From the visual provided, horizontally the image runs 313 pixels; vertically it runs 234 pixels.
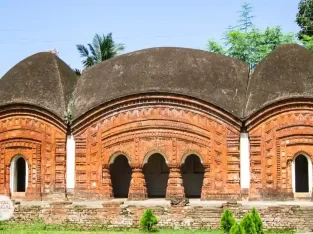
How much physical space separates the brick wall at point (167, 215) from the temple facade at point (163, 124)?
9.95 ft

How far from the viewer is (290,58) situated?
57.3 feet

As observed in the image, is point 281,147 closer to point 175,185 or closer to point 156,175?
point 175,185

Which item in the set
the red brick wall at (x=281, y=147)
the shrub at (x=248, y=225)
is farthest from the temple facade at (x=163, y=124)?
the shrub at (x=248, y=225)

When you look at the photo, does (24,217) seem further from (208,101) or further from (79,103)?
(208,101)

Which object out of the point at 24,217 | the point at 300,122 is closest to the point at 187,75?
the point at 300,122

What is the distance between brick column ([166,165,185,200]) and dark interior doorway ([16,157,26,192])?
15.8ft

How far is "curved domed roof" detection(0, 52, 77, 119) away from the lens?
703 inches

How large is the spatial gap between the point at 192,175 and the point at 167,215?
19.6 ft

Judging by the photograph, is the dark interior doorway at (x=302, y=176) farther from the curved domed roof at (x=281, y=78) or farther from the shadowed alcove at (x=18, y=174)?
the shadowed alcove at (x=18, y=174)

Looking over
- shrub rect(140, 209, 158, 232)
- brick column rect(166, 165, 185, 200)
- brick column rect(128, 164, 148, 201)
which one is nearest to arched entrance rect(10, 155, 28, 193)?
brick column rect(128, 164, 148, 201)

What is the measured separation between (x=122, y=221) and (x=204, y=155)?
4019 millimetres

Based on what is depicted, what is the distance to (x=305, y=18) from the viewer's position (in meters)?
30.8

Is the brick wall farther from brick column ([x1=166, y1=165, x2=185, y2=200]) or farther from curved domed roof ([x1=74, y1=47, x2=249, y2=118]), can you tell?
curved domed roof ([x1=74, y1=47, x2=249, y2=118])

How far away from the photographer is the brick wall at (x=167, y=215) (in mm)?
13227
